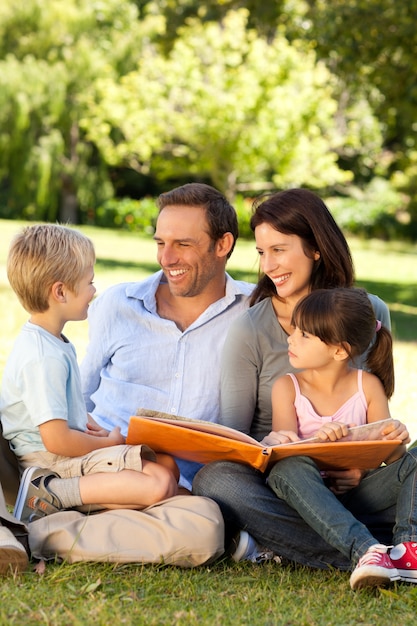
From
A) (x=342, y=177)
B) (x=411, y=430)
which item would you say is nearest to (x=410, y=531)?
(x=411, y=430)

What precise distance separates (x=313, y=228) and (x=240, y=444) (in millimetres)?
982

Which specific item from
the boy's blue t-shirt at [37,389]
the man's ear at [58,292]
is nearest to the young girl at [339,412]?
the boy's blue t-shirt at [37,389]

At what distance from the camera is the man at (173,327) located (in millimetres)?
4055

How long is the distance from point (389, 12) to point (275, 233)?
9.65 m

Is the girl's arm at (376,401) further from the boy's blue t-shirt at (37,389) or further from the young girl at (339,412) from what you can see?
the boy's blue t-shirt at (37,389)

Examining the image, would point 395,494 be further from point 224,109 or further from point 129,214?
point 129,214

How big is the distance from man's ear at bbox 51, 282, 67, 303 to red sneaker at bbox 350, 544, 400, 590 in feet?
4.42

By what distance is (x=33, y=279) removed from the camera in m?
3.56

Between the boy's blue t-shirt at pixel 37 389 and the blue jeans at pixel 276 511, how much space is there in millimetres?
546

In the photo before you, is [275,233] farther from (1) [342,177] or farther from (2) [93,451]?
(1) [342,177]

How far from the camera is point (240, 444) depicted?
3.29 metres

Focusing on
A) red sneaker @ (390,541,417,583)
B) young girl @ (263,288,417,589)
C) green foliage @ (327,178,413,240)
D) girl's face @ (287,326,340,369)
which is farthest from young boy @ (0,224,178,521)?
green foliage @ (327,178,413,240)

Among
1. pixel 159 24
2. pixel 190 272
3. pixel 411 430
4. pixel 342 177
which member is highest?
pixel 159 24

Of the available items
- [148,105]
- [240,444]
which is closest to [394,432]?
[240,444]
